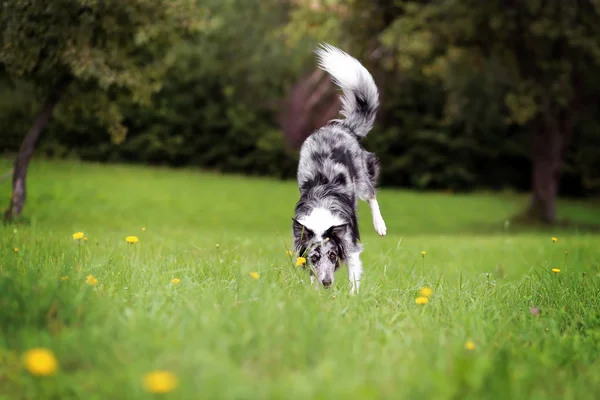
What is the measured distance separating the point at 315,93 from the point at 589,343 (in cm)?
1909

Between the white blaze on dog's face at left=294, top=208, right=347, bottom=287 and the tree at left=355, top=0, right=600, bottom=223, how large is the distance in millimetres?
9349

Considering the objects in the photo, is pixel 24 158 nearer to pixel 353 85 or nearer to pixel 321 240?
pixel 353 85

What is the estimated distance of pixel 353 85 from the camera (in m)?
6.50

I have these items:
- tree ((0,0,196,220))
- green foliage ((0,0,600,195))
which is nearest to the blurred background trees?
green foliage ((0,0,600,195))

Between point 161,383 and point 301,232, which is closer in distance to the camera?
point 161,383

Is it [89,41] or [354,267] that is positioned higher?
[89,41]

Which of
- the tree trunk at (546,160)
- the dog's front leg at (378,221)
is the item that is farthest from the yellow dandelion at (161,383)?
the tree trunk at (546,160)

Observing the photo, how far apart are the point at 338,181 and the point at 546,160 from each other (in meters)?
11.0

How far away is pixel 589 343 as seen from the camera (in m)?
3.75

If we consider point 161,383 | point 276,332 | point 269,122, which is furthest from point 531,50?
point 161,383

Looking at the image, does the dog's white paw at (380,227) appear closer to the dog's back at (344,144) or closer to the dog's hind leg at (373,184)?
the dog's hind leg at (373,184)

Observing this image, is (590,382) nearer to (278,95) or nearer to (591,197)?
(278,95)

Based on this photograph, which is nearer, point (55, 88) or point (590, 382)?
point (590, 382)


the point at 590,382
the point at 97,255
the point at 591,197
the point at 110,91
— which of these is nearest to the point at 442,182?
the point at 591,197
